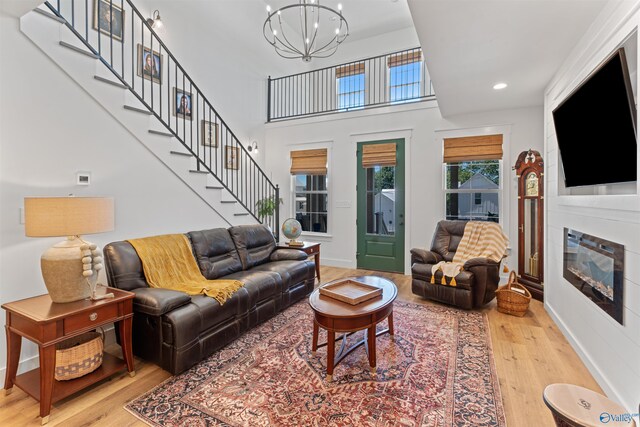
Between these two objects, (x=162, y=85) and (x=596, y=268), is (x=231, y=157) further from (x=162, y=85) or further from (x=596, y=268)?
(x=596, y=268)

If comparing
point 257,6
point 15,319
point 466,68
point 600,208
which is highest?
point 257,6

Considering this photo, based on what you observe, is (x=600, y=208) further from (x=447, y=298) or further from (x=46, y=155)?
(x=46, y=155)

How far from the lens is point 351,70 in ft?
22.7

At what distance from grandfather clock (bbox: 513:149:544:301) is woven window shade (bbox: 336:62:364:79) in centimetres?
410

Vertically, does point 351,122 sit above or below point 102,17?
below

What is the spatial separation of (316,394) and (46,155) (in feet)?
8.91

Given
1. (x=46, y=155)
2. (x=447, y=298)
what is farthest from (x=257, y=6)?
(x=447, y=298)

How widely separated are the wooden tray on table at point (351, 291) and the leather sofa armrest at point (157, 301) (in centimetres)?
114

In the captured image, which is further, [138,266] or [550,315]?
[550,315]

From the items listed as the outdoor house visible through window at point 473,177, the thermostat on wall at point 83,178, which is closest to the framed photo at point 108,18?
the thermostat on wall at point 83,178

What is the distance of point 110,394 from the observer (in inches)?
83.5

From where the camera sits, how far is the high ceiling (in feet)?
7.18

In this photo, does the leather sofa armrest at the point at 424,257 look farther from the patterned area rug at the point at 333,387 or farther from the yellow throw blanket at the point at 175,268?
the yellow throw blanket at the point at 175,268

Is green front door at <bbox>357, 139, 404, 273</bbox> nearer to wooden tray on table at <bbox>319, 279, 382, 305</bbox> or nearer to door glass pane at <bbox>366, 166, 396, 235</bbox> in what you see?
door glass pane at <bbox>366, 166, 396, 235</bbox>
